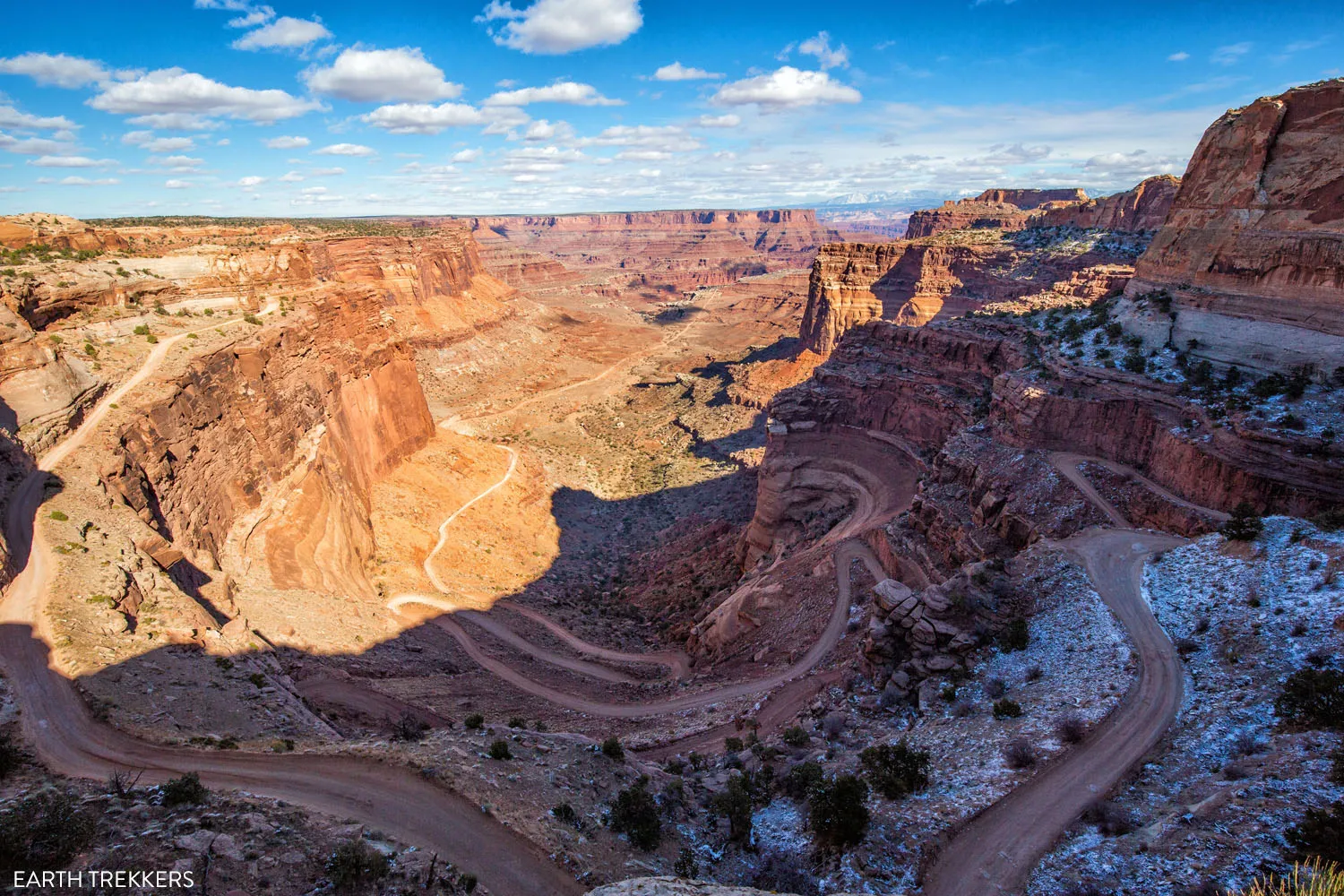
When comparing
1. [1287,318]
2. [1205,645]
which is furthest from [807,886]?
[1287,318]

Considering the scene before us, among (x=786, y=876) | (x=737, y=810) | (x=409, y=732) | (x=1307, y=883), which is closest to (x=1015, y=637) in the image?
(x=737, y=810)

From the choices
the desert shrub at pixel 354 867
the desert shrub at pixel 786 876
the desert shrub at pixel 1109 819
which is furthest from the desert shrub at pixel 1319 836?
the desert shrub at pixel 354 867

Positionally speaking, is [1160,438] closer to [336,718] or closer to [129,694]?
[336,718]

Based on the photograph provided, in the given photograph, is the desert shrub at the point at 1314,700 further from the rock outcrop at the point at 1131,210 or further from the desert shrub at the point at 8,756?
the rock outcrop at the point at 1131,210

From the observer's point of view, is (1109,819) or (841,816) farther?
(841,816)

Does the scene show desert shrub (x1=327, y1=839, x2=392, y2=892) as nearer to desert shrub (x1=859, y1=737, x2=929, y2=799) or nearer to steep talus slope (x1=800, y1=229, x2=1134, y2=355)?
desert shrub (x1=859, y1=737, x2=929, y2=799)

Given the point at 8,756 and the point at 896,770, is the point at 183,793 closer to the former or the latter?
the point at 8,756

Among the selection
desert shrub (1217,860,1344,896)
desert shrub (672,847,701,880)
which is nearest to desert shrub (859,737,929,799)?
desert shrub (672,847,701,880)
